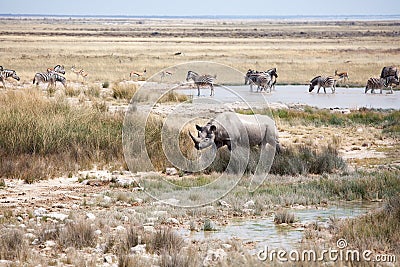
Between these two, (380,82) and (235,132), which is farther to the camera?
(380,82)

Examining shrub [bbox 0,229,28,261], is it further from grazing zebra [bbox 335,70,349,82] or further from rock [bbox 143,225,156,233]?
grazing zebra [bbox 335,70,349,82]

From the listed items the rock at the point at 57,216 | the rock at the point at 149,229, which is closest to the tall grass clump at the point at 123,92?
the rock at the point at 57,216

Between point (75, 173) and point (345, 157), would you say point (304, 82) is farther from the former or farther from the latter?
point (75, 173)

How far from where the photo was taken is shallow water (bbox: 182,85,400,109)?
24.3 metres

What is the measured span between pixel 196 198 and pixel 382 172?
3854 mm

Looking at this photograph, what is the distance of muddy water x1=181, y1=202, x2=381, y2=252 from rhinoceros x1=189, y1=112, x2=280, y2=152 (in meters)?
3.08

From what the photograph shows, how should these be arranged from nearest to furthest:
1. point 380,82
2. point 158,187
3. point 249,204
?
point 249,204 → point 158,187 → point 380,82

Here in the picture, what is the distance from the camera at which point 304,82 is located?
3406cm

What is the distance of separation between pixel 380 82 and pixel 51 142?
18.8m

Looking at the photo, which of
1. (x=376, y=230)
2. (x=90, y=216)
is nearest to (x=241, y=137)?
(x=90, y=216)

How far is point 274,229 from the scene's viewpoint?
8695 mm

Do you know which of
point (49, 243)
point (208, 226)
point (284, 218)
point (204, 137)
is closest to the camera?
point (49, 243)

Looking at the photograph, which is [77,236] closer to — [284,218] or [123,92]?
[284,218]

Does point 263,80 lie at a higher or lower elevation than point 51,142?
lower
